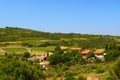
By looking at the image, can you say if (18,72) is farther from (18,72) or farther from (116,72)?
(116,72)

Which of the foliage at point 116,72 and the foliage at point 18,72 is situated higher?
the foliage at point 116,72

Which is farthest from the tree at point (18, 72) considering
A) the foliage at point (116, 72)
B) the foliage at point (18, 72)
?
the foliage at point (116, 72)

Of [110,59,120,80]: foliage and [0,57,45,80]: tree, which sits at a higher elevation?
[110,59,120,80]: foliage

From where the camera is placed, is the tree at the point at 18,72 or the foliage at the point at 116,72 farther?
the tree at the point at 18,72

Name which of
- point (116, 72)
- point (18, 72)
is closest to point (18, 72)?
point (18, 72)

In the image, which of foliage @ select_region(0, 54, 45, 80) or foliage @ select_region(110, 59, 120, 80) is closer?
foliage @ select_region(110, 59, 120, 80)

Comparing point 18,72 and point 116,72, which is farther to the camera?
point 18,72

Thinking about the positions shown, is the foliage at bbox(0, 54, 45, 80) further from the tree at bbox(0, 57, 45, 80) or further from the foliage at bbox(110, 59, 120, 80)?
the foliage at bbox(110, 59, 120, 80)

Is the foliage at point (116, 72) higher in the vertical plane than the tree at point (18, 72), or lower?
higher

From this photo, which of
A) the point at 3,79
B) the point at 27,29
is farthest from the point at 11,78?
the point at 27,29

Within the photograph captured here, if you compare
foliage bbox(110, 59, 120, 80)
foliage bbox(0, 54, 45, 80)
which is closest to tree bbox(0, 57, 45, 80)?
foliage bbox(0, 54, 45, 80)

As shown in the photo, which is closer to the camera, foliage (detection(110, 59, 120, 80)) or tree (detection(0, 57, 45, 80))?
foliage (detection(110, 59, 120, 80))

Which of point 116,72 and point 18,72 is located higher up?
point 116,72

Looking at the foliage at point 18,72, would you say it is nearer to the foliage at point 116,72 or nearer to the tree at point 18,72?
the tree at point 18,72
